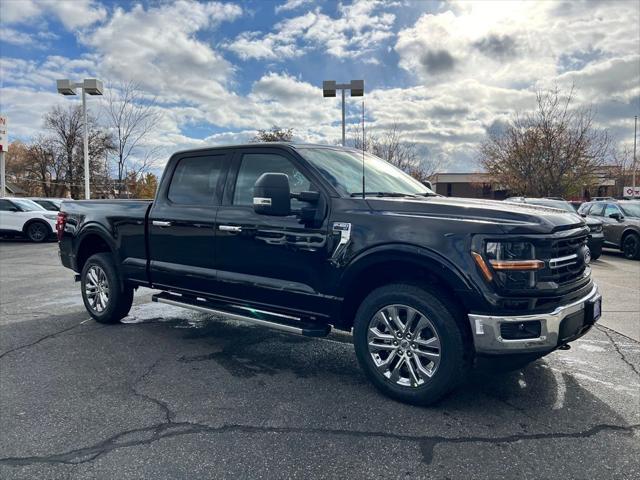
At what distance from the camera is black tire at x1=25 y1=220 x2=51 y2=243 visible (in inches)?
703

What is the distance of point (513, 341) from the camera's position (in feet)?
10.4

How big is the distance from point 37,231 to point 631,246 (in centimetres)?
1927

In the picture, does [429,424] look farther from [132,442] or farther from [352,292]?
[132,442]

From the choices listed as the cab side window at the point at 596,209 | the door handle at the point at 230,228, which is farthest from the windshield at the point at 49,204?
the cab side window at the point at 596,209

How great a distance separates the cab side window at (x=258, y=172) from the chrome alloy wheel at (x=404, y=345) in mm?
1308

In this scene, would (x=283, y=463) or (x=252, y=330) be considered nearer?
(x=283, y=463)

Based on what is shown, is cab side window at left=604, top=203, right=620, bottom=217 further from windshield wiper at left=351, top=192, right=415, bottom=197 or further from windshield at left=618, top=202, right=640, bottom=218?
windshield wiper at left=351, top=192, right=415, bottom=197

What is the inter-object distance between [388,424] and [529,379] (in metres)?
1.49

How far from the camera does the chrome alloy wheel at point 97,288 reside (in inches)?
229

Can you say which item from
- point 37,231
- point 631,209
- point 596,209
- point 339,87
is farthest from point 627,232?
point 37,231

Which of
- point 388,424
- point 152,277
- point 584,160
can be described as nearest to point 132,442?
point 388,424

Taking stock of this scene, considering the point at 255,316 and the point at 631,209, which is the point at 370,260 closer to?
the point at 255,316

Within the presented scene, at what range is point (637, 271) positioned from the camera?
430 inches

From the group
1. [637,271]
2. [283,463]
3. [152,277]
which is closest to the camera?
[283,463]
